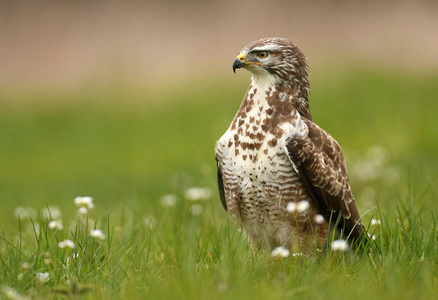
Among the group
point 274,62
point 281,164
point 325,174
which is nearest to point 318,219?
point 325,174

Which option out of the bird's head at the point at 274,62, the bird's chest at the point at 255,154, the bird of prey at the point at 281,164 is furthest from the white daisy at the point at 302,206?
the bird's head at the point at 274,62

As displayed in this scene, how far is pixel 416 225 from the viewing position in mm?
4922

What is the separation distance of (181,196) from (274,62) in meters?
1.87

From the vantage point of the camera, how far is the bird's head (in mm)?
5117

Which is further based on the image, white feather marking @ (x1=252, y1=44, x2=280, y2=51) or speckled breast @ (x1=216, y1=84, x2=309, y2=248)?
white feather marking @ (x1=252, y1=44, x2=280, y2=51)

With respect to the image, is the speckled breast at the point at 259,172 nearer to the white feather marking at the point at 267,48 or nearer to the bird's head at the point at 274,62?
the bird's head at the point at 274,62

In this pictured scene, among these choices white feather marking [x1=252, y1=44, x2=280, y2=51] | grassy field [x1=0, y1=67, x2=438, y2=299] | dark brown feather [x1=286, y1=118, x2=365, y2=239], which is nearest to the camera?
grassy field [x1=0, y1=67, x2=438, y2=299]

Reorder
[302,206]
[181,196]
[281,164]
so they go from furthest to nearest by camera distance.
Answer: [181,196]
[281,164]
[302,206]

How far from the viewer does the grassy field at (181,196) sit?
4.20 m

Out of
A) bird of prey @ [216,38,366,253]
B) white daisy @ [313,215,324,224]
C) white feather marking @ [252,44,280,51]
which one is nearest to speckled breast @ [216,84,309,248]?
bird of prey @ [216,38,366,253]

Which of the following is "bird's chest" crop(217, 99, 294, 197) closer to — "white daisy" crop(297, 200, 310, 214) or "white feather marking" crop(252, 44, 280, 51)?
"white daisy" crop(297, 200, 310, 214)

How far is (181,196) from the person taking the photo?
6.64 meters

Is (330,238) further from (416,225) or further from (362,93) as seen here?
(362,93)

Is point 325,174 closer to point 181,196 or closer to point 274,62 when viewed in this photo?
point 274,62
